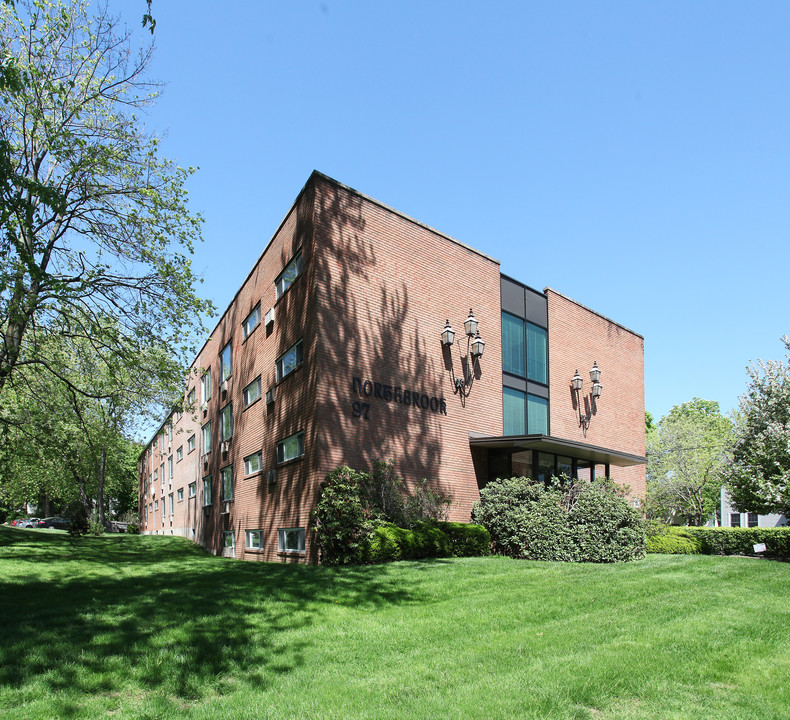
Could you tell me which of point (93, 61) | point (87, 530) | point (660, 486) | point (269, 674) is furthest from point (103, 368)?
point (660, 486)

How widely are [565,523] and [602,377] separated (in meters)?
9.86

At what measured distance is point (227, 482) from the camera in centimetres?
2288

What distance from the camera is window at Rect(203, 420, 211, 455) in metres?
27.0

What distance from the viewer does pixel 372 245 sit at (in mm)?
15844

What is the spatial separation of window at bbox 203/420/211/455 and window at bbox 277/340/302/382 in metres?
11.3

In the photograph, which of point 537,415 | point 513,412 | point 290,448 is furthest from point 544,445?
point 290,448

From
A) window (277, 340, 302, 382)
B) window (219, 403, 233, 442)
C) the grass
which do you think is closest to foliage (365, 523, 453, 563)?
the grass

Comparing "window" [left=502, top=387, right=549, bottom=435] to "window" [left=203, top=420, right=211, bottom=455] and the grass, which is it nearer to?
the grass

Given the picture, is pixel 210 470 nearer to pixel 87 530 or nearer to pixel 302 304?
pixel 87 530

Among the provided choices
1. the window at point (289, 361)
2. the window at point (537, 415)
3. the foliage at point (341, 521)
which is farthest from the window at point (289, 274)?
the window at point (537, 415)

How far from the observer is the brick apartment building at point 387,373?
14.7 metres

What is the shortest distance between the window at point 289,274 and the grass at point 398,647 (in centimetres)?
844

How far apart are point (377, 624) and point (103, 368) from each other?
609 inches

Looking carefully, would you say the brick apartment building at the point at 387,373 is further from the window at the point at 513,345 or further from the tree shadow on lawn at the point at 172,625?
the tree shadow on lawn at the point at 172,625
